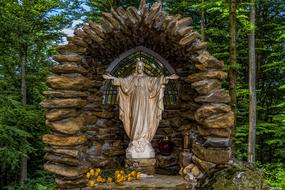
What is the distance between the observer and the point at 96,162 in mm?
6164

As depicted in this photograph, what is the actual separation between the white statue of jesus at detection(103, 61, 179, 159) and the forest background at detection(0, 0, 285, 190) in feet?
7.09

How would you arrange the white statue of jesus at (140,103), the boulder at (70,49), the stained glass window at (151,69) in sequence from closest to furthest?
the boulder at (70,49) → the white statue of jesus at (140,103) → the stained glass window at (151,69)

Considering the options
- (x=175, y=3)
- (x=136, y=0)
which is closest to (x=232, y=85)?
(x=175, y=3)

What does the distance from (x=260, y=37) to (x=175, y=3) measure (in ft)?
12.4

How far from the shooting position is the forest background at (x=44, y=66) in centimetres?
728

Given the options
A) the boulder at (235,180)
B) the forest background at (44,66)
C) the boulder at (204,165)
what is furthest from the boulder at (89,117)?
the boulder at (235,180)

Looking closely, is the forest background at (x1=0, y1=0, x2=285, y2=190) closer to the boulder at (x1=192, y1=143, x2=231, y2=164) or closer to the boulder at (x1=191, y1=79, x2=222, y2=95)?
the boulder at (x1=192, y1=143, x2=231, y2=164)

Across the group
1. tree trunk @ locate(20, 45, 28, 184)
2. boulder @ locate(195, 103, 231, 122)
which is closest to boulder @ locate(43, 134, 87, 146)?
boulder @ locate(195, 103, 231, 122)

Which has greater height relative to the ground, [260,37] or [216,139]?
[260,37]

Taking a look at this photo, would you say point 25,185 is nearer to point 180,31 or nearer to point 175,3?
point 180,31

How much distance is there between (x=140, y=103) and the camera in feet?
19.6

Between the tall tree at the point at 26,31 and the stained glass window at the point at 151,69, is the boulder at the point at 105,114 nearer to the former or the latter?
the stained glass window at the point at 151,69

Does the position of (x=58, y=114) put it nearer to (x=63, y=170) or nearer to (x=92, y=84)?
(x=63, y=170)

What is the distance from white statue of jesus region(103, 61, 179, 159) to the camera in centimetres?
594
